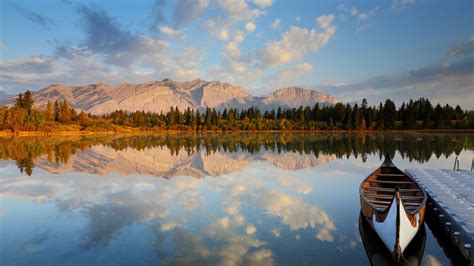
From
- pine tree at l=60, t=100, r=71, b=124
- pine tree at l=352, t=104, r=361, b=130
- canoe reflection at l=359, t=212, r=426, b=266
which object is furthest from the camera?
pine tree at l=352, t=104, r=361, b=130

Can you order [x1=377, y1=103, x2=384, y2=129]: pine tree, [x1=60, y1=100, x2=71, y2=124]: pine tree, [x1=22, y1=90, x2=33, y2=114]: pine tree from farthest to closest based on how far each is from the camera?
[x1=377, y1=103, x2=384, y2=129]: pine tree
[x1=60, y1=100, x2=71, y2=124]: pine tree
[x1=22, y1=90, x2=33, y2=114]: pine tree

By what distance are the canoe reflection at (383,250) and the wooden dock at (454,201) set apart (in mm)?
966

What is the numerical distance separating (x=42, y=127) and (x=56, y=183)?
262 feet

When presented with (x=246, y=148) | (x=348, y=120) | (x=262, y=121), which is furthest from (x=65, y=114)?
(x=348, y=120)

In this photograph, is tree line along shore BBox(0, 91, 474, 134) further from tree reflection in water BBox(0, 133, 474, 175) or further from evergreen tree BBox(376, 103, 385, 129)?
tree reflection in water BBox(0, 133, 474, 175)

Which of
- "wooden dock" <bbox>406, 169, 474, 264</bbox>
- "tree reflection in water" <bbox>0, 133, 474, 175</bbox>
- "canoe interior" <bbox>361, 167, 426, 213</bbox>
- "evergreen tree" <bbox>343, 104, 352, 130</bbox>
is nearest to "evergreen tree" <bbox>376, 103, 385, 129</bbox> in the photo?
"evergreen tree" <bbox>343, 104, 352, 130</bbox>

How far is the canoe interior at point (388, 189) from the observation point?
1119 centimetres

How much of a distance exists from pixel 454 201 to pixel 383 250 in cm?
532

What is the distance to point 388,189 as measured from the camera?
40.8ft

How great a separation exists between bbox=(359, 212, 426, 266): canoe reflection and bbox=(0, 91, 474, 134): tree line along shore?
303ft

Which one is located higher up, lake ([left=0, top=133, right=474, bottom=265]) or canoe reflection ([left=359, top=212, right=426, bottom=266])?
canoe reflection ([left=359, top=212, right=426, bottom=266])

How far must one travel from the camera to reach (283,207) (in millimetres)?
13258

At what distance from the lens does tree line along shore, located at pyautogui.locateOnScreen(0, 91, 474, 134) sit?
8638 cm

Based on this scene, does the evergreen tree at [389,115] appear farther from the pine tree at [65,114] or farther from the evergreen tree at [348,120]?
the pine tree at [65,114]
